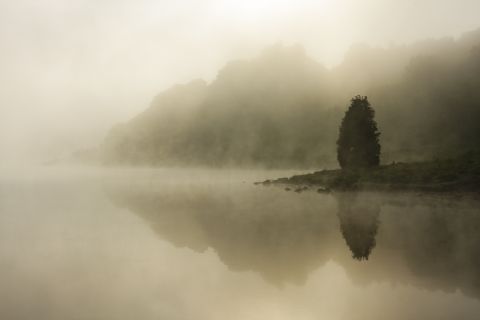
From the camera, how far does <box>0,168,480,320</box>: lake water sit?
1537 centimetres

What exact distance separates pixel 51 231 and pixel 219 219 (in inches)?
Answer: 510

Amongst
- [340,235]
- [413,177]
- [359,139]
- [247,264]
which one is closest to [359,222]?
[340,235]

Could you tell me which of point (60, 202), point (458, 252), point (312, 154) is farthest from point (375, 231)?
point (312, 154)

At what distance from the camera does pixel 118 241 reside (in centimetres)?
2806

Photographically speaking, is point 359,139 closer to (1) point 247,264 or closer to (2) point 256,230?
(2) point 256,230

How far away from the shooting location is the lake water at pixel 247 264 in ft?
50.4

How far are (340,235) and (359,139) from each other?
143 ft

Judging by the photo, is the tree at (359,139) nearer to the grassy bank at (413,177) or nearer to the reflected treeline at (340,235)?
the grassy bank at (413,177)

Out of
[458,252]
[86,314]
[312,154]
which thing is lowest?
[86,314]

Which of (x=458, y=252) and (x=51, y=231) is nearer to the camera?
(x=458, y=252)

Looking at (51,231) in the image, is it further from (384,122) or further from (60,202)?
(384,122)

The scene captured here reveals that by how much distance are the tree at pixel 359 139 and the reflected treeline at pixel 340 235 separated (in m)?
18.6

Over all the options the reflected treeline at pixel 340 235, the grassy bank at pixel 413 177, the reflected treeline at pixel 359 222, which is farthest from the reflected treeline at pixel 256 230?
the grassy bank at pixel 413 177

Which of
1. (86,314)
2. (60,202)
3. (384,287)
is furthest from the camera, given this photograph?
(60,202)
